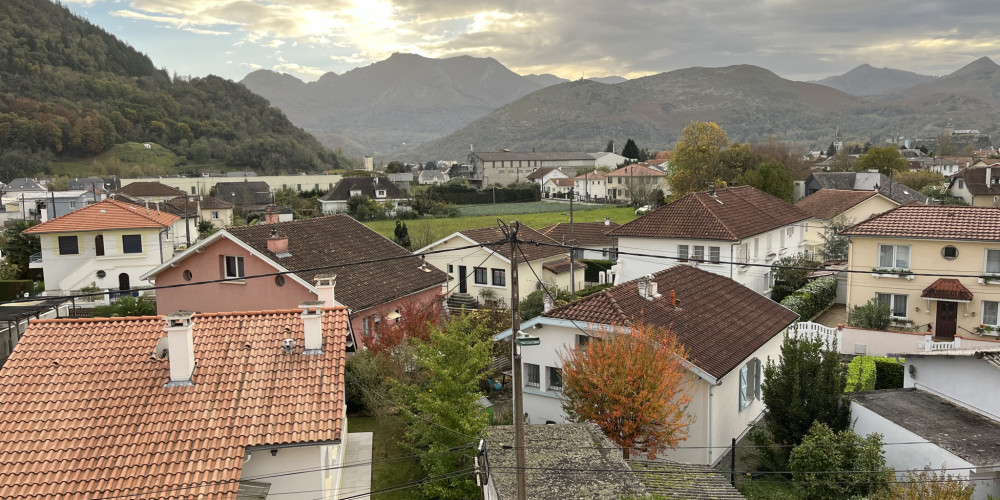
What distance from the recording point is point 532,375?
816 inches

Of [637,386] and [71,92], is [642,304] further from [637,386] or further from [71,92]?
[71,92]

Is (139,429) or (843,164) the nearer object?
(139,429)

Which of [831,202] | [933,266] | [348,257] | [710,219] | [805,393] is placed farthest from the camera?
[831,202]

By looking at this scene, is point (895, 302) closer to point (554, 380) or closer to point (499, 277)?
point (554, 380)

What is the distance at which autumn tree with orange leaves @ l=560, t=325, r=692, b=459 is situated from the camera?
15242mm

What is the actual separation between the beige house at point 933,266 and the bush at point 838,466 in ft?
43.0

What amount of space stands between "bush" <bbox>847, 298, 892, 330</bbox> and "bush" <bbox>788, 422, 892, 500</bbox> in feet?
45.6

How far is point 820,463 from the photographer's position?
614 inches

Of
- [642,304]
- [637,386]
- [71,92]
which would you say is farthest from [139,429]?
[71,92]

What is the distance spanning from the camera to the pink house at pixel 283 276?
26.6 meters

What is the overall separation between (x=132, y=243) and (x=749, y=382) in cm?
3593

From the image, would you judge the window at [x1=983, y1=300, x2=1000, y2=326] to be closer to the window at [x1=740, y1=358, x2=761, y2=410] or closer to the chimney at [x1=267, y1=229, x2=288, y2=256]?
the window at [x1=740, y1=358, x2=761, y2=410]

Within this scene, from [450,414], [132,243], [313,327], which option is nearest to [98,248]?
[132,243]

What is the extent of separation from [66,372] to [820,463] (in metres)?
15.8
